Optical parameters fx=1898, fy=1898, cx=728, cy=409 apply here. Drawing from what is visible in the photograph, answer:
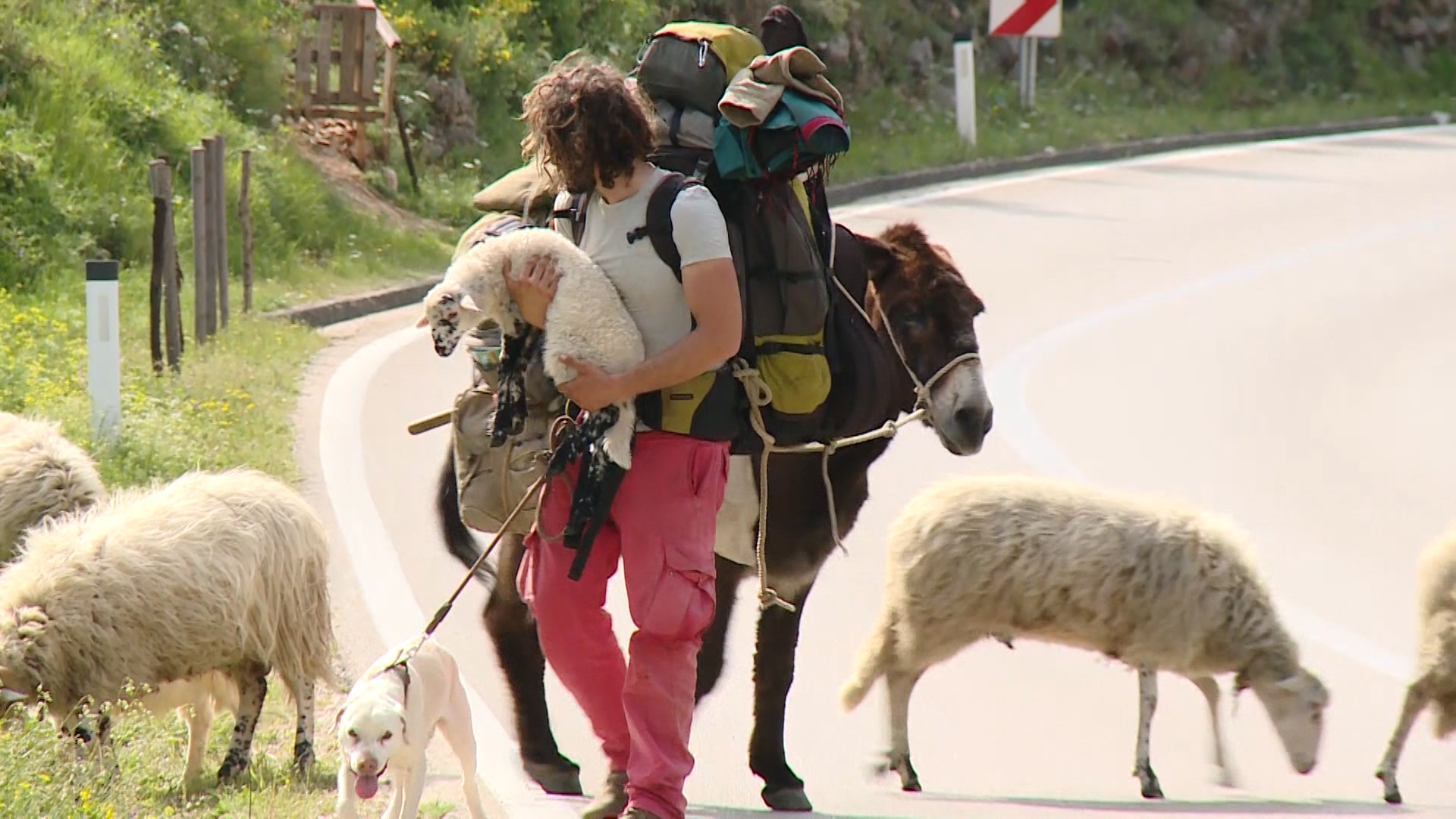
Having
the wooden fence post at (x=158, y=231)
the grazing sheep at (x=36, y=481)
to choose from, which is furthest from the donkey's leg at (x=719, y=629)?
the wooden fence post at (x=158, y=231)

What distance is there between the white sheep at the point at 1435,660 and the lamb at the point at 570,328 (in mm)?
3181

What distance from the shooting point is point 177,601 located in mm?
5977

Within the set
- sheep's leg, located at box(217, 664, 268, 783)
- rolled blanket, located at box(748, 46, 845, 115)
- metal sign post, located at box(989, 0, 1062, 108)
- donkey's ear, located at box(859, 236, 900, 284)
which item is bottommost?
sheep's leg, located at box(217, 664, 268, 783)

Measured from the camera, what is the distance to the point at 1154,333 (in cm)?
1523

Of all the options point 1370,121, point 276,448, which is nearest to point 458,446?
point 276,448

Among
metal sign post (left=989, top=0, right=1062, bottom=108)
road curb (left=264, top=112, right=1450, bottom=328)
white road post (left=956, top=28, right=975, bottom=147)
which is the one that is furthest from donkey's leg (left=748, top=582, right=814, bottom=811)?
metal sign post (left=989, top=0, right=1062, bottom=108)

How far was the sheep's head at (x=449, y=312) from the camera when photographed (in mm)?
4750

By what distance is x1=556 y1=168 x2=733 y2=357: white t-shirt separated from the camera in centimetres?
487

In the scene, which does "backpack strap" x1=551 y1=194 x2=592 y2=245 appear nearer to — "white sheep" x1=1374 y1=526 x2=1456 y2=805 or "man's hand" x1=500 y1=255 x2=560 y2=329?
"man's hand" x1=500 y1=255 x2=560 y2=329

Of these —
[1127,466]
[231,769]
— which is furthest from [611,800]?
[1127,466]

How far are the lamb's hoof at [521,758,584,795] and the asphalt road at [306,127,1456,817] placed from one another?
0.05 meters

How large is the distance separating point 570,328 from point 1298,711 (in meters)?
3.16

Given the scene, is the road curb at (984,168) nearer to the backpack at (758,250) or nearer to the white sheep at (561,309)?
the backpack at (758,250)

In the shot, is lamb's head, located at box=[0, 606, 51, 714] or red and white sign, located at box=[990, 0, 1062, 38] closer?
lamb's head, located at box=[0, 606, 51, 714]
